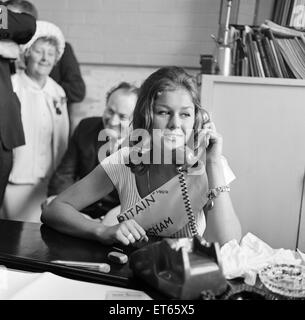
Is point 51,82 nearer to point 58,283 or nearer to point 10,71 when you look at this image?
point 10,71

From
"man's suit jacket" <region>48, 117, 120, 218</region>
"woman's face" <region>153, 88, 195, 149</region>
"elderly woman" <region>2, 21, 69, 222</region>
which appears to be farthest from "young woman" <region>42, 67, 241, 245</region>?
"elderly woman" <region>2, 21, 69, 222</region>

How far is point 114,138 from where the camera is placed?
7.82ft

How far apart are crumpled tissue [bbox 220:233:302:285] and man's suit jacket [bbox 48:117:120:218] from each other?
1504 millimetres

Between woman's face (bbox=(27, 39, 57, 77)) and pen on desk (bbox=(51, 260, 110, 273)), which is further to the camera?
woman's face (bbox=(27, 39, 57, 77))

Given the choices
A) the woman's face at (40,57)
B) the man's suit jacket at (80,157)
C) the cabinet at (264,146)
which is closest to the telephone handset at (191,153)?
the cabinet at (264,146)

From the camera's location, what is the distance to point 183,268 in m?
0.77

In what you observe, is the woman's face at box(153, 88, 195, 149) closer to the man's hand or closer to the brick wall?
the man's hand

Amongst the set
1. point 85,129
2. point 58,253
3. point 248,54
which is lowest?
point 85,129

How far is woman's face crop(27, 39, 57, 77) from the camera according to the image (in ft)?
8.73

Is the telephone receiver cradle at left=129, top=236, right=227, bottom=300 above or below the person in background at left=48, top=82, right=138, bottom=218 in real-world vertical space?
above

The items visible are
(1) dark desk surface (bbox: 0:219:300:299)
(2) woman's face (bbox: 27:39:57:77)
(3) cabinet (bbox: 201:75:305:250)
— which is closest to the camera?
(1) dark desk surface (bbox: 0:219:300:299)

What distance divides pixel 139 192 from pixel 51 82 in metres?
1.73
